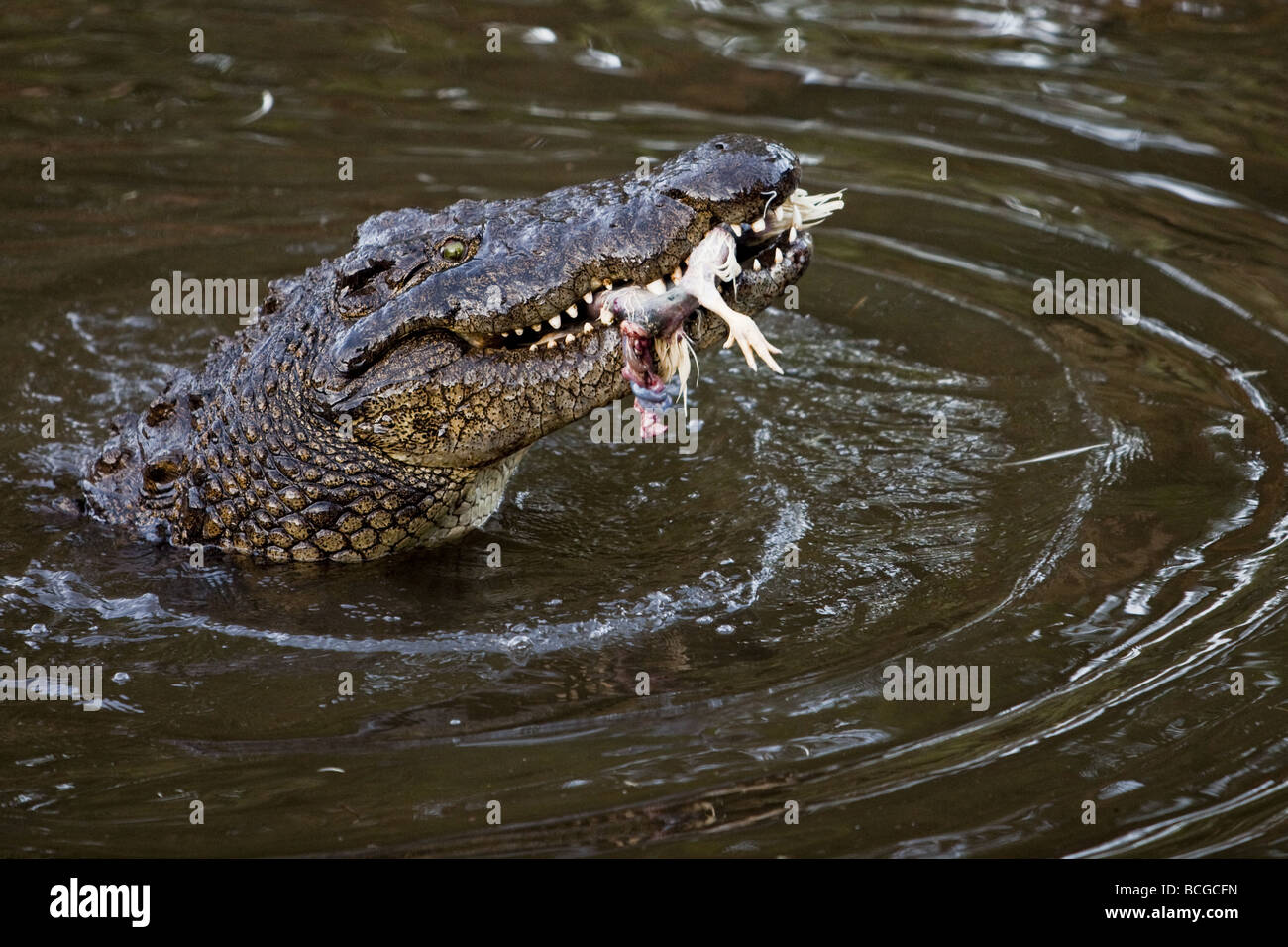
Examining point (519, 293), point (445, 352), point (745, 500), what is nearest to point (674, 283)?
point (519, 293)

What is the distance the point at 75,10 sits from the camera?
1127 cm

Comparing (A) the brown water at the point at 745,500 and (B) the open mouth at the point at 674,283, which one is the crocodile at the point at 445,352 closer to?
(B) the open mouth at the point at 674,283

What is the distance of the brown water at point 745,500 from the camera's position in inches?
158

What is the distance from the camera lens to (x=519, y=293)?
179 inches

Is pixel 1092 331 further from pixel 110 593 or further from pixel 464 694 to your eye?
pixel 110 593

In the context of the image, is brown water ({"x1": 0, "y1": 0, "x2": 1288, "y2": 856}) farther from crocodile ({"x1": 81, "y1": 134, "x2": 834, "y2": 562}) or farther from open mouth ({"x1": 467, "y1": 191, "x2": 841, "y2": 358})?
open mouth ({"x1": 467, "y1": 191, "x2": 841, "y2": 358})

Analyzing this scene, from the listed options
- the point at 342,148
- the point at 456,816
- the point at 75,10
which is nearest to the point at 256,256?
the point at 342,148

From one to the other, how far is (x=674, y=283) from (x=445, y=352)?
2.73 feet

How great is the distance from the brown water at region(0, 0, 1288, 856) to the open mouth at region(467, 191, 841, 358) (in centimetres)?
98

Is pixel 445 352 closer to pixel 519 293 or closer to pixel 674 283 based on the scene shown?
pixel 519 293

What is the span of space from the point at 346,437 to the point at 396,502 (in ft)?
1.07

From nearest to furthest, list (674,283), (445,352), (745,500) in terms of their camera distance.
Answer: (674,283), (445,352), (745,500)

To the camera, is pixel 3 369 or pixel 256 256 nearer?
pixel 3 369

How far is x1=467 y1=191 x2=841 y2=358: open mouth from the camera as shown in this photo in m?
4.44
